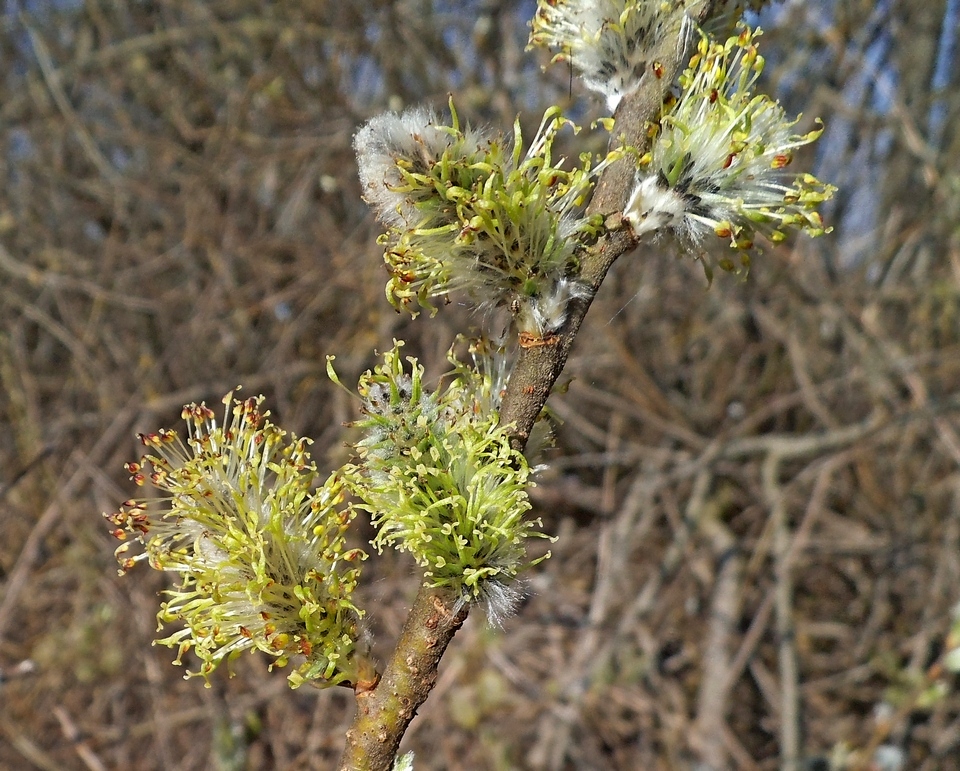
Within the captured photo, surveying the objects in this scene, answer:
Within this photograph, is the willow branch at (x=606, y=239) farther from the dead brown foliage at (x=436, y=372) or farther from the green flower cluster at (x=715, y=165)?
the dead brown foliage at (x=436, y=372)

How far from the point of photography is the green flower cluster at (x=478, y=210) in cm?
82

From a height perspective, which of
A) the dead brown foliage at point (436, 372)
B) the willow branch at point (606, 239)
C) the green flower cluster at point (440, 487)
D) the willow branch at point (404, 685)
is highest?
the willow branch at point (606, 239)

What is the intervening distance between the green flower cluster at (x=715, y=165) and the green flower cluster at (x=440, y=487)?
0.29 metres

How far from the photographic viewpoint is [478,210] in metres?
0.82

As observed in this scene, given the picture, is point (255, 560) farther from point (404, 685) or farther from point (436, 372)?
point (436, 372)

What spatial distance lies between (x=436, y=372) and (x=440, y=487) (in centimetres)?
249

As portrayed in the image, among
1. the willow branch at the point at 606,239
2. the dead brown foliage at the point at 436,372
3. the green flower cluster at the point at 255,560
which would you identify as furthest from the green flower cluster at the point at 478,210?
the dead brown foliage at the point at 436,372

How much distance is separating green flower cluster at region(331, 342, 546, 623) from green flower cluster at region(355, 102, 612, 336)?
115 millimetres

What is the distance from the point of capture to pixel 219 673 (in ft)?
9.61

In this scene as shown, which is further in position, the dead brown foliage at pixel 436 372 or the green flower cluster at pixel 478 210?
the dead brown foliage at pixel 436 372

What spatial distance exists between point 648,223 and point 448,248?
0.21m

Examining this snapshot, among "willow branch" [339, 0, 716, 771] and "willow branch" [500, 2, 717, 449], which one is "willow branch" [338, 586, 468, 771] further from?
"willow branch" [500, 2, 717, 449]

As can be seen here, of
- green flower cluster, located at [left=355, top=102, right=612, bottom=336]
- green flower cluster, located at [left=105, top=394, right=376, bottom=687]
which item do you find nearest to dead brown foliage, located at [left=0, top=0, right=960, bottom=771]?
green flower cluster, located at [left=105, top=394, right=376, bottom=687]

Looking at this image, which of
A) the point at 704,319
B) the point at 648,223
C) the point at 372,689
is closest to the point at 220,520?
the point at 372,689
